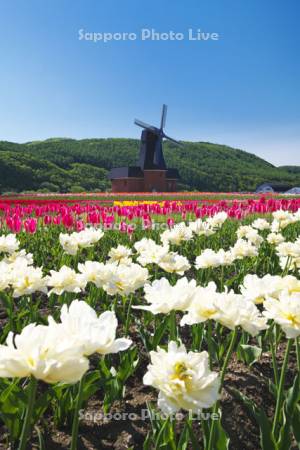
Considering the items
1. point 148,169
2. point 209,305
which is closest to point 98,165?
point 148,169

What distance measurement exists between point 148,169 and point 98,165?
5897cm

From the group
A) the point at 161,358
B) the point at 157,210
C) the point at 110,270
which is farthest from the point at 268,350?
the point at 157,210

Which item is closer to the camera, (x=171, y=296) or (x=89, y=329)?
(x=89, y=329)

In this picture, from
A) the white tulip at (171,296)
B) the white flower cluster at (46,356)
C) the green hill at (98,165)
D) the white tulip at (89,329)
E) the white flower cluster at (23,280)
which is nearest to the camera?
the white flower cluster at (46,356)

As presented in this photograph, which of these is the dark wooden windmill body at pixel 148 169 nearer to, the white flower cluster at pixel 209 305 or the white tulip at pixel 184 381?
the white flower cluster at pixel 209 305

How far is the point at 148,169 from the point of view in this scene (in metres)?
49.9

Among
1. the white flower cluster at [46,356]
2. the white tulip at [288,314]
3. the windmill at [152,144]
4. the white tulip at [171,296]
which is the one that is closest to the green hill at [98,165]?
the windmill at [152,144]

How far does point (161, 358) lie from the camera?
1291 mm

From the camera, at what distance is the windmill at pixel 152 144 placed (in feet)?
156

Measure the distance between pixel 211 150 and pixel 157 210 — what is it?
15540 cm

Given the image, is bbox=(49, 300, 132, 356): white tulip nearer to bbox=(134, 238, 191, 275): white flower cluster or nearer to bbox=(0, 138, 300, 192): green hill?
bbox=(134, 238, 191, 275): white flower cluster

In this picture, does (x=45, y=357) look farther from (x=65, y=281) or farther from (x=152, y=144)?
(x=152, y=144)

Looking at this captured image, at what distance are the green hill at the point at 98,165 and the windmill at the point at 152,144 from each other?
19114 millimetres

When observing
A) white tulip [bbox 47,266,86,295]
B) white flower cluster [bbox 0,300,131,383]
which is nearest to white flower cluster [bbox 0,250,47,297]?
white tulip [bbox 47,266,86,295]
